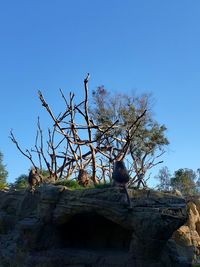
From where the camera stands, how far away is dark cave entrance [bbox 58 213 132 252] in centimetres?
1025

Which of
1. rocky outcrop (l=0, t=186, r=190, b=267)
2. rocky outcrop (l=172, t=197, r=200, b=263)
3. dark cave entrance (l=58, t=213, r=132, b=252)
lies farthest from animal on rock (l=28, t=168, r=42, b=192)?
rocky outcrop (l=172, t=197, r=200, b=263)

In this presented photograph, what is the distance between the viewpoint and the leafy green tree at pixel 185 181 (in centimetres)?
3012

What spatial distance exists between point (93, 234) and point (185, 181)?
21267 mm

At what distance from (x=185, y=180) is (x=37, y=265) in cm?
2314

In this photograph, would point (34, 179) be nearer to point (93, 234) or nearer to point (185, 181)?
point (93, 234)

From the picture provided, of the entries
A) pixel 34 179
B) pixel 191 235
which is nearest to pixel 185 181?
pixel 191 235

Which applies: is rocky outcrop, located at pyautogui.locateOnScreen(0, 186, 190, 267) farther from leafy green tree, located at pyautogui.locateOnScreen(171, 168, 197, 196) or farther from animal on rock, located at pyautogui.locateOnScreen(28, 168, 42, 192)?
leafy green tree, located at pyautogui.locateOnScreen(171, 168, 197, 196)

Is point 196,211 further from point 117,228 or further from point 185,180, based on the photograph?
point 185,180

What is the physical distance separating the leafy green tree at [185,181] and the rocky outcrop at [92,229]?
1986cm

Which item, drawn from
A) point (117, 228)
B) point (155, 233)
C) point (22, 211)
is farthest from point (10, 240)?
point (155, 233)

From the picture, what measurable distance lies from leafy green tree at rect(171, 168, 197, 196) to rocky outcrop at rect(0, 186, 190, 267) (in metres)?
A: 19.9

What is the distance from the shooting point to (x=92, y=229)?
35.8ft

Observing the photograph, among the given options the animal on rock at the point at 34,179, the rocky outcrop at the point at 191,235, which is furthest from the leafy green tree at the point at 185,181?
the animal on rock at the point at 34,179

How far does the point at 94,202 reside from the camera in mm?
9164
